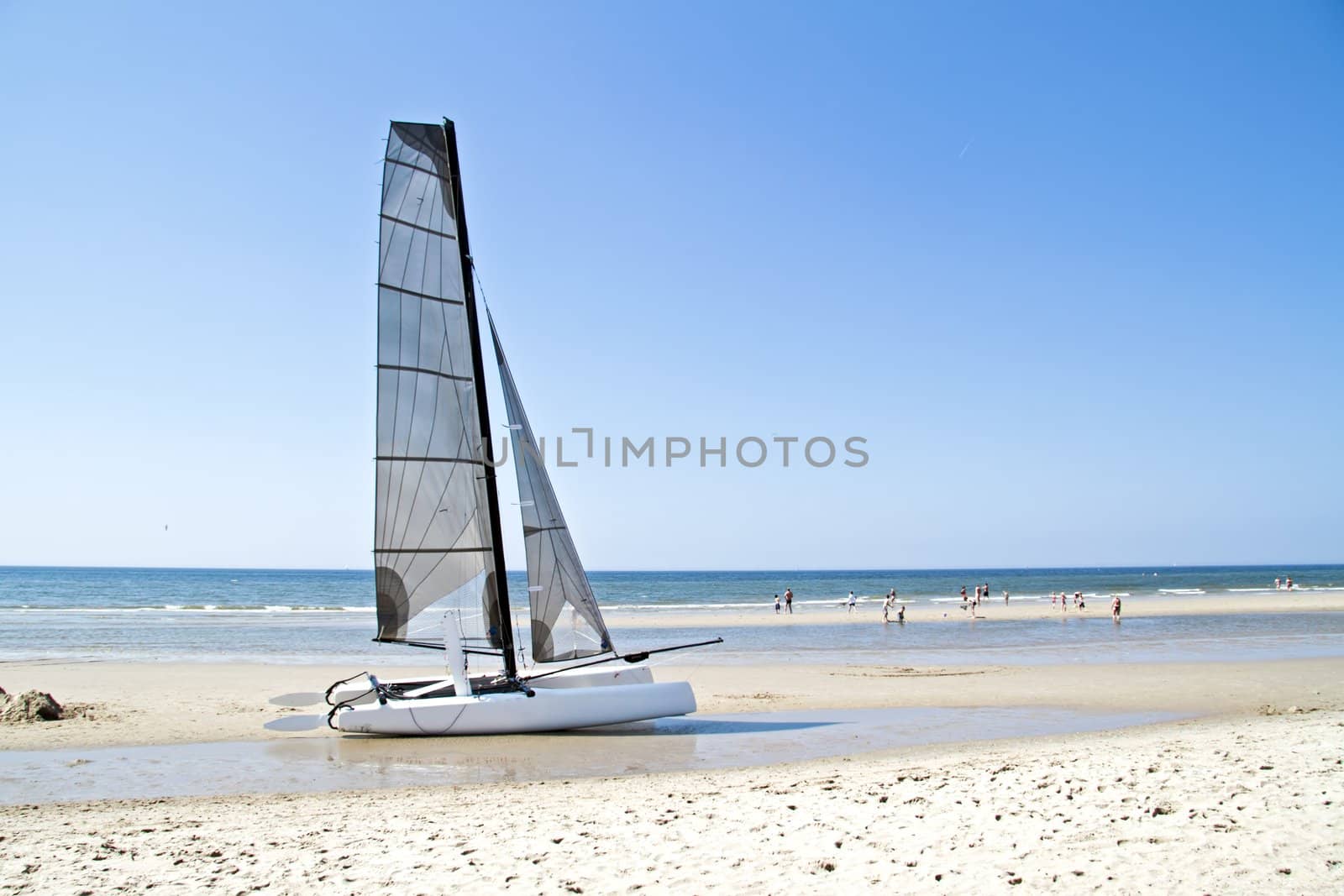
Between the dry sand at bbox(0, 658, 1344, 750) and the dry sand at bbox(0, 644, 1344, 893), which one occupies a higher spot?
the dry sand at bbox(0, 644, 1344, 893)

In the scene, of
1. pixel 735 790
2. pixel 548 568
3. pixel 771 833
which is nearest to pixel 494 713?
pixel 548 568

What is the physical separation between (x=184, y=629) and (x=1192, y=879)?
33.5 m

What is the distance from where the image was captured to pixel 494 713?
1152cm

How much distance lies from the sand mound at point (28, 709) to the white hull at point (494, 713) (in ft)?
15.0

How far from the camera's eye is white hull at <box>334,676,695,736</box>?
11492mm

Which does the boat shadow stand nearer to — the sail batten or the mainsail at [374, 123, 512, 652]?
the mainsail at [374, 123, 512, 652]

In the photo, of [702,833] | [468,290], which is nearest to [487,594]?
[468,290]

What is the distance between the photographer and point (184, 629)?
31.0m

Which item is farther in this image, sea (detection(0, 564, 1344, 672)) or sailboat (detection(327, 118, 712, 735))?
sea (detection(0, 564, 1344, 672))

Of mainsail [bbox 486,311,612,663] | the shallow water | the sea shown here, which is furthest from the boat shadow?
the sea

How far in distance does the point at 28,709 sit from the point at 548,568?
7.73m

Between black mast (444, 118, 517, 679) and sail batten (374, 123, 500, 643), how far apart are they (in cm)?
7

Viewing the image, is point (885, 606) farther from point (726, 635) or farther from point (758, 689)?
point (758, 689)

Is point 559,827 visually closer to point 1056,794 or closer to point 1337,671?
point 1056,794
